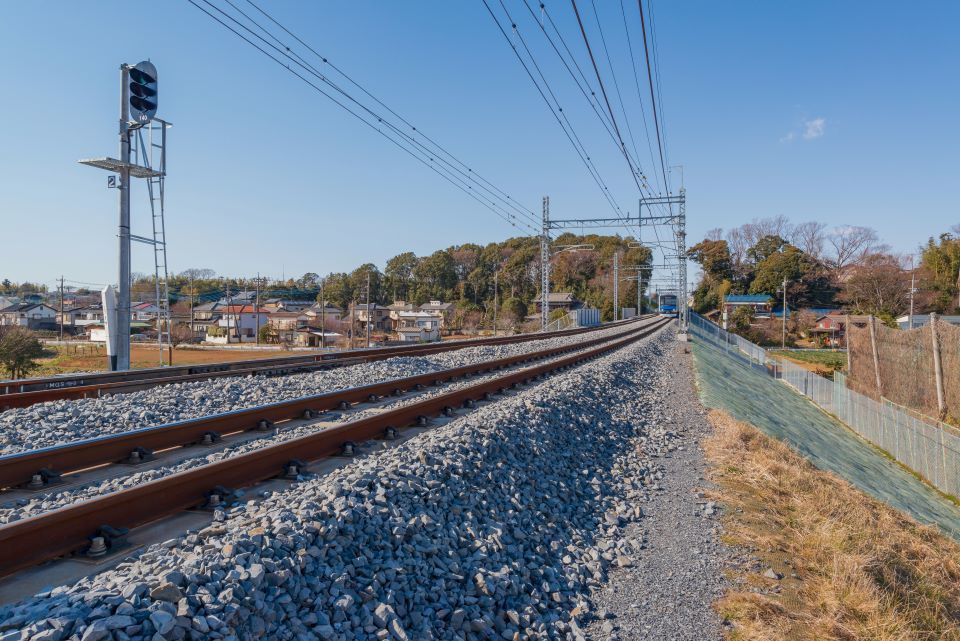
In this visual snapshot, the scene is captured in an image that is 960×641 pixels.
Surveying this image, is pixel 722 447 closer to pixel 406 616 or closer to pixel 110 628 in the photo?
pixel 406 616

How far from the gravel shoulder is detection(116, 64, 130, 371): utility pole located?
1068cm

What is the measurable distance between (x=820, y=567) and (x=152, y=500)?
5.39 meters

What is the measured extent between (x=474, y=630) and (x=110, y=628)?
81.5 inches

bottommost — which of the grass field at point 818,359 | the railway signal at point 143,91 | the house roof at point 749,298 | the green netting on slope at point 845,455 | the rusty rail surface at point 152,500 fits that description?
the grass field at point 818,359

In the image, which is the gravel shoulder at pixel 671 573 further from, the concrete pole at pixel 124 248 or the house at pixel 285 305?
the house at pixel 285 305

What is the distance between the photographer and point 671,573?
15.6 feet

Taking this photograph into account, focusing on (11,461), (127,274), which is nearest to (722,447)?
(11,461)

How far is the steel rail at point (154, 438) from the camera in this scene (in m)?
5.03

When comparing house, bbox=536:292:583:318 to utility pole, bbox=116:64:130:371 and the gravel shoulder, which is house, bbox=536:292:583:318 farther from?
the gravel shoulder

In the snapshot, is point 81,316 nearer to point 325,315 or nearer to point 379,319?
point 325,315

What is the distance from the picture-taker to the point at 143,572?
314 centimetres

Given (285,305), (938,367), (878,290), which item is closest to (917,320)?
(878,290)

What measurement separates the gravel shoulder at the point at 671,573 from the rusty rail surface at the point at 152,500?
3114 millimetres

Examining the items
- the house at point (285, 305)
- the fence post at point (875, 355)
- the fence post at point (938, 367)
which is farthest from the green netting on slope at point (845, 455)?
the house at point (285, 305)
